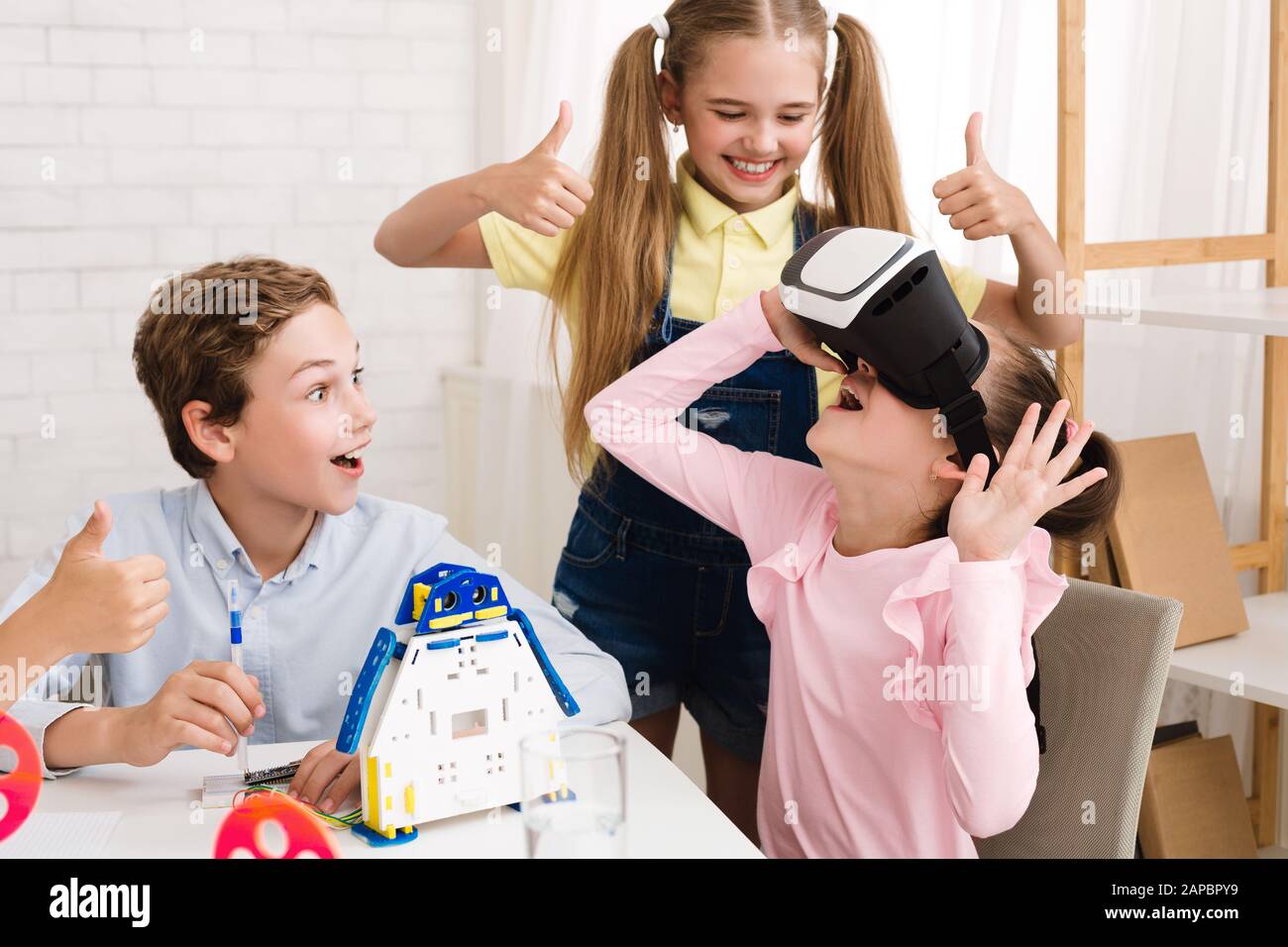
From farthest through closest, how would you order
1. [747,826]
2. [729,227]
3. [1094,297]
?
[1094,297] → [747,826] → [729,227]

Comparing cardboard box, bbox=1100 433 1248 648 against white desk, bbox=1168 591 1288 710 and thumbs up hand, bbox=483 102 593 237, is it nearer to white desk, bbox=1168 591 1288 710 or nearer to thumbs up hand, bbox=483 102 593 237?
white desk, bbox=1168 591 1288 710

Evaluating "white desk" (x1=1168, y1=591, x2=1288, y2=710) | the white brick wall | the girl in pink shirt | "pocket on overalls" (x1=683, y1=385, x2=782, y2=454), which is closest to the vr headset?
the girl in pink shirt

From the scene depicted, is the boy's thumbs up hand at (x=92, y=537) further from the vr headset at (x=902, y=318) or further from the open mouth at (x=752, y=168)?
the open mouth at (x=752, y=168)

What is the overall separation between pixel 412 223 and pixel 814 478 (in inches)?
23.0

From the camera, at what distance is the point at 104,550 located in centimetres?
A: 136

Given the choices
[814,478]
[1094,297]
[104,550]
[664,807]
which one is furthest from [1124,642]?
[104,550]

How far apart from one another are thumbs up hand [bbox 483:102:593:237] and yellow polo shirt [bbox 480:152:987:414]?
0.10 m

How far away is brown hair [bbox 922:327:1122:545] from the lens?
3.96 ft

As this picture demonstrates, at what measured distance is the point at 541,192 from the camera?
138 cm

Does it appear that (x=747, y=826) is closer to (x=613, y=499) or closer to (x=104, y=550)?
(x=613, y=499)

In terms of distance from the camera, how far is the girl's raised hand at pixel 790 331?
1.30 metres

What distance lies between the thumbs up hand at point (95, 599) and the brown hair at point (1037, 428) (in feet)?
2.30

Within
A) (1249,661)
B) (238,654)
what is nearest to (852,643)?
(238,654)

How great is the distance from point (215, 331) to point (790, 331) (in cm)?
60
